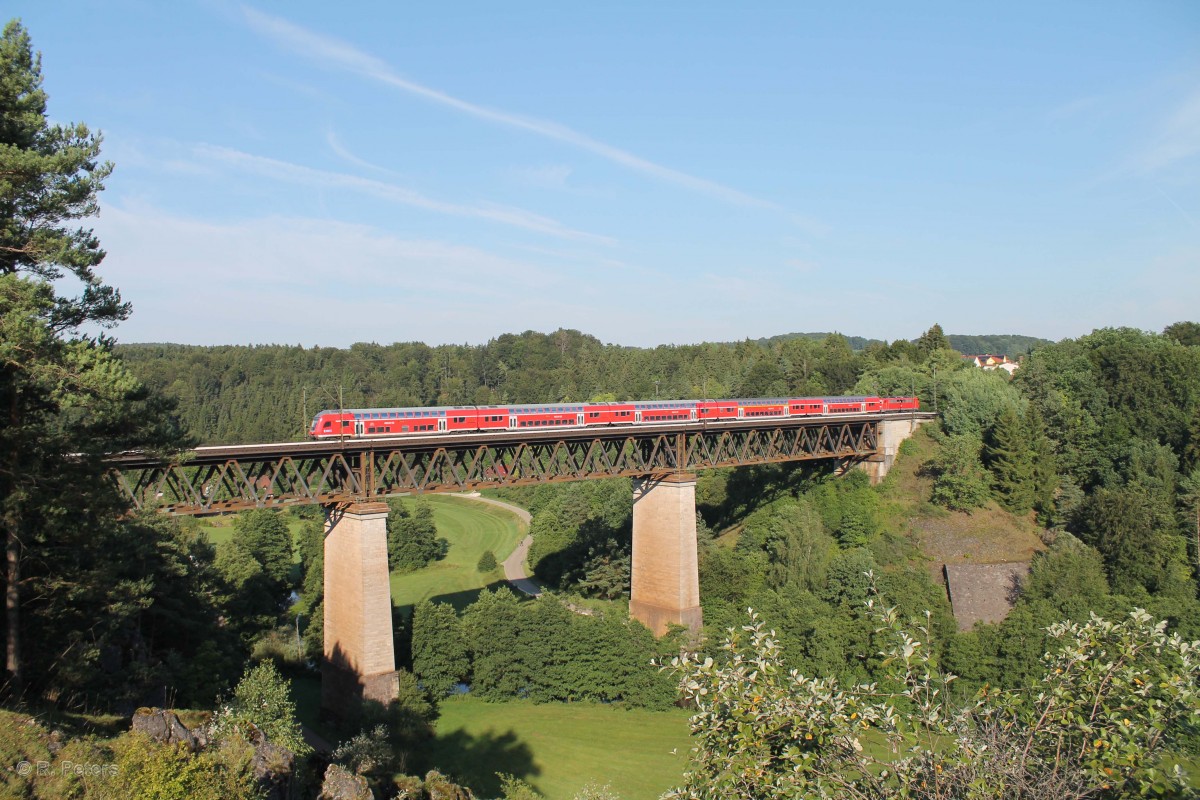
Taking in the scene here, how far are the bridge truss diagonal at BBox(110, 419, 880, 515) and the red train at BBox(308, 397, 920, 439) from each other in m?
1.52

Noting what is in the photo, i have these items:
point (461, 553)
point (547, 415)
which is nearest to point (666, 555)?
point (547, 415)

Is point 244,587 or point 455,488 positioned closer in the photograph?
point 455,488

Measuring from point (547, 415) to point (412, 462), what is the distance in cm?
912

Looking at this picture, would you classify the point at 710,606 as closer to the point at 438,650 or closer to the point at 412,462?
the point at 438,650

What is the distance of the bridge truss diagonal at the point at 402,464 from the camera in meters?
34.2

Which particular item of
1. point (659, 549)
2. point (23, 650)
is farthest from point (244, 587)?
point (23, 650)

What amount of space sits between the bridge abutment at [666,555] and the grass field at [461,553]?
15.5m

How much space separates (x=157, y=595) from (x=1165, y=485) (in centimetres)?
6430

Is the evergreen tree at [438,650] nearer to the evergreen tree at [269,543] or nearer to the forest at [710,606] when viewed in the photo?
the forest at [710,606]

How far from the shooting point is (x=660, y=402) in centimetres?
5431

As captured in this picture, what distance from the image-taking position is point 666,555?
5159 cm

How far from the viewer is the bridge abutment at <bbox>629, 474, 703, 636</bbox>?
167ft

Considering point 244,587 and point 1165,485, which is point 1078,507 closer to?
point 1165,485

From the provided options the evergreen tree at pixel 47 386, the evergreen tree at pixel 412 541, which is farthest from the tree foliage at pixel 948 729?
the evergreen tree at pixel 412 541
